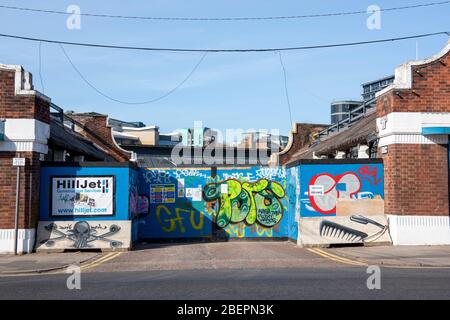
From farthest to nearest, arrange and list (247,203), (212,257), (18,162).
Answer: (247,203) < (18,162) < (212,257)

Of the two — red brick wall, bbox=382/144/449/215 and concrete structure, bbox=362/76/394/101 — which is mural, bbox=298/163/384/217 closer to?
red brick wall, bbox=382/144/449/215

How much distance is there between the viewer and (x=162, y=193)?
23.3 metres

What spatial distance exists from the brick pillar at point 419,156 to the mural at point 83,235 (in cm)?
877

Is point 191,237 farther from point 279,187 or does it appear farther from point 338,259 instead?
point 338,259

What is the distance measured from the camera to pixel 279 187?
23.3m

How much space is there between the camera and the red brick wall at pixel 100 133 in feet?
121

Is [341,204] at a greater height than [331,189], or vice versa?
[331,189]

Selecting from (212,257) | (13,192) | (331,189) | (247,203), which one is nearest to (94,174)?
(13,192)

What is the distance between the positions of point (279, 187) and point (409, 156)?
5.86m

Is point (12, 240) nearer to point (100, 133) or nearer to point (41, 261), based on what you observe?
point (41, 261)

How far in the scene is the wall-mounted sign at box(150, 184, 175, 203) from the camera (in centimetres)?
2325

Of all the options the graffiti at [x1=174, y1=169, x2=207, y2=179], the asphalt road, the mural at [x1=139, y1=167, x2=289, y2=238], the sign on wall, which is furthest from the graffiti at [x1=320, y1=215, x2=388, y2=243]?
the sign on wall

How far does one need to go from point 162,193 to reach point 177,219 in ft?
3.84
